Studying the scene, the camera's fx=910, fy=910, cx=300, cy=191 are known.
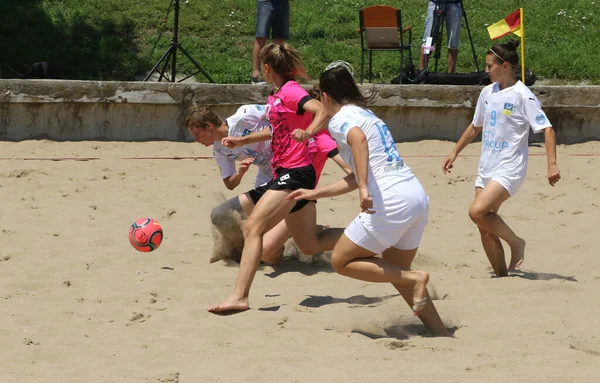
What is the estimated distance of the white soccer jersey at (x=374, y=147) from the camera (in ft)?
15.8

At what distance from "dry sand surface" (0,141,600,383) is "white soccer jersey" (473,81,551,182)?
0.79 m

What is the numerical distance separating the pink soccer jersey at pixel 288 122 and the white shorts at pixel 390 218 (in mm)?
1142

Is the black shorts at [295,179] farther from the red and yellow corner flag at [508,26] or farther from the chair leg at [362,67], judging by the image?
the chair leg at [362,67]

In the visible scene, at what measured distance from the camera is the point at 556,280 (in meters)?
6.22

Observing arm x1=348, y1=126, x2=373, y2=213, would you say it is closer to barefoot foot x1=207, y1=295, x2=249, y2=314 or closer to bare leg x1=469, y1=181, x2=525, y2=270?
barefoot foot x1=207, y1=295, x2=249, y2=314

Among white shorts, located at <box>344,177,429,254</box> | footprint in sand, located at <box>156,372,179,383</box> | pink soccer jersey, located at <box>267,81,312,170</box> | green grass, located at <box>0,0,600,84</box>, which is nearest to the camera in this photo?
footprint in sand, located at <box>156,372,179,383</box>

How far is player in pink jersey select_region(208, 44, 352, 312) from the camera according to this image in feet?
18.5

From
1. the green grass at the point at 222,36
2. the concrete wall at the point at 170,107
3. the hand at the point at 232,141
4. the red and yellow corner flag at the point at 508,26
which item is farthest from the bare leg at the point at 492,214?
the green grass at the point at 222,36

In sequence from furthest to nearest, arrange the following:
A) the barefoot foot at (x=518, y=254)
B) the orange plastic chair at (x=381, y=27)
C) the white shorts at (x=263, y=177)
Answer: the orange plastic chair at (x=381, y=27)
the white shorts at (x=263, y=177)
the barefoot foot at (x=518, y=254)

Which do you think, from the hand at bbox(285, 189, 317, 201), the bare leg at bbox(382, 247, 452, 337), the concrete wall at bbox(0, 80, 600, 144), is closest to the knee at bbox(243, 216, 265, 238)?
the hand at bbox(285, 189, 317, 201)

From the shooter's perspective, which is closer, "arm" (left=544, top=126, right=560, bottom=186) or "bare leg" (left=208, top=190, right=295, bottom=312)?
"bare leg" (left=208, top=190, right=295, bottom=312)

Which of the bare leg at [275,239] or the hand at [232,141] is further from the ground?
the hand at [232,141]

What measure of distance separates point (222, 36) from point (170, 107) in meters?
3.38

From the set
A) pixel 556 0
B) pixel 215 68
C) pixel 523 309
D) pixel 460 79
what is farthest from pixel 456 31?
pixel 523 309
